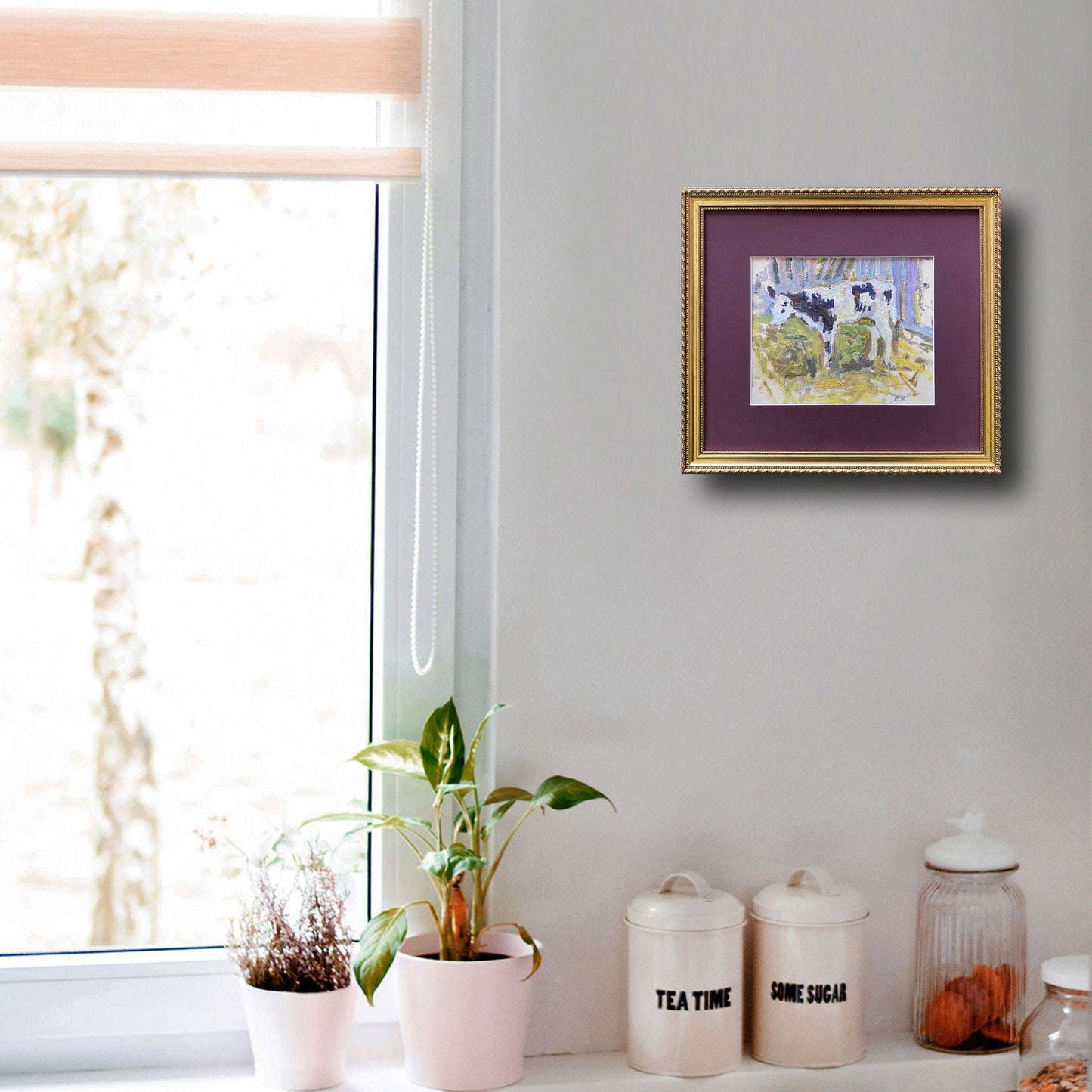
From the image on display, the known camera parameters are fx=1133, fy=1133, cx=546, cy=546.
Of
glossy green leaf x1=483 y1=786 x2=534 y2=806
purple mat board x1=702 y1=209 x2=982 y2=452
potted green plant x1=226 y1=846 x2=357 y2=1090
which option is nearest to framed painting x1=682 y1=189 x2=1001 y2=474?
purple mat board x1=702 y1=209 x2=982 y2=452

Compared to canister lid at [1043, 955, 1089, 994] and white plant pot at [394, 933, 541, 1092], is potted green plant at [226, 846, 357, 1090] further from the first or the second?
canister lid at [1043, 955, 1089, 994]

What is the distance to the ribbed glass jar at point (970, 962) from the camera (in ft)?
3.85

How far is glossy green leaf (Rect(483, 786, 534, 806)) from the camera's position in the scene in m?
1.12

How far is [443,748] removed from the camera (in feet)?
3.72

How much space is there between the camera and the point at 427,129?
1.20 meters

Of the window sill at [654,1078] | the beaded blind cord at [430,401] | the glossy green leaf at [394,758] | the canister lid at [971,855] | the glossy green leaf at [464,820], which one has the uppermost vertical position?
the beaded blind cord at [430,401]

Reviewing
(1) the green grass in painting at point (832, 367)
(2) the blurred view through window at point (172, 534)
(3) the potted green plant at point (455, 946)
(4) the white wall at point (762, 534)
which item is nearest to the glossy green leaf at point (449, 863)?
(3) the potted green plant at point (455, 946)

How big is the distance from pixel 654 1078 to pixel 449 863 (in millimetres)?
312

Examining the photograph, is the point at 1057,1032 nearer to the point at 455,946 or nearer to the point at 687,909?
the point at 687,909

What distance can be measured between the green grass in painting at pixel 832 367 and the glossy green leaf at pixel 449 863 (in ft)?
1.86

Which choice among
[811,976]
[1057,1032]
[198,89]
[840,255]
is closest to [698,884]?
[811,976]

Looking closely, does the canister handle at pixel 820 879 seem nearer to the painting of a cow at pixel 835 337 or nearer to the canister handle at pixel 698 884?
the canister handle at pixel 698 884

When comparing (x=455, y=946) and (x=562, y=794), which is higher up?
(x=562, y=794)

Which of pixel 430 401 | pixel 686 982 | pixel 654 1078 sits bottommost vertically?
pixel 654 1078
